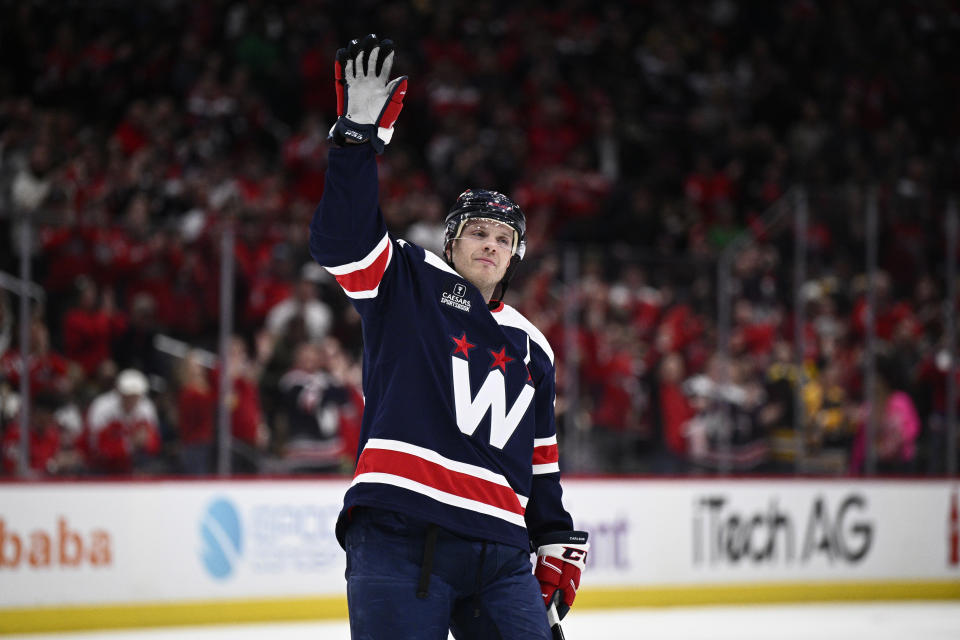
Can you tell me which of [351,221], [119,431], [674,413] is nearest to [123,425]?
[119,431]

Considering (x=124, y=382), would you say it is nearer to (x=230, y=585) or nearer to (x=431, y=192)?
(x=230, y=585)

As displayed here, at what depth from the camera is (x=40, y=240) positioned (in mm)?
6586

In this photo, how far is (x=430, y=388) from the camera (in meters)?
2.49

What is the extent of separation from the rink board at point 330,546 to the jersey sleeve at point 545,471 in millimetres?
4436

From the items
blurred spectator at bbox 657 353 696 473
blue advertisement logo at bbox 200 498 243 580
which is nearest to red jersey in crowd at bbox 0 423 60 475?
blue advertisement logo at bbox 200 498 243 580

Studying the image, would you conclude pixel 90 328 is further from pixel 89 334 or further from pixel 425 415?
pixel 425 415

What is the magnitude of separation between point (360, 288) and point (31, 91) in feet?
27.9

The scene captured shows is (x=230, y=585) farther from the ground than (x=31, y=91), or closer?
closer

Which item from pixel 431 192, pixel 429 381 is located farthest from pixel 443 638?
pixel 431 192

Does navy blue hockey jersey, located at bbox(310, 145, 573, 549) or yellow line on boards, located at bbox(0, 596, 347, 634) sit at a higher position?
navy blue hockey jersey, located at bbox(310, 145, 573, 549)

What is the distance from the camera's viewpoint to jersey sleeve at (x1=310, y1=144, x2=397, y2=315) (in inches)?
91.0

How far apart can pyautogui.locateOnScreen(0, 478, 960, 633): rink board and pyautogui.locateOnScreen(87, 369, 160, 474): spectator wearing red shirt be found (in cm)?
20

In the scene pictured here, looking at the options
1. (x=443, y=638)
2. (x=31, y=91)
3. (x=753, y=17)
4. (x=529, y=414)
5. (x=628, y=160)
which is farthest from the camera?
(x=753, y=17)

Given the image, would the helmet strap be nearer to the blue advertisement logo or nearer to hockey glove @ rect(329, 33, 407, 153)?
hockey glove @ rect(329, 33, 407, 153)
